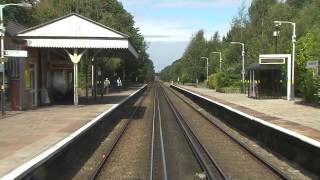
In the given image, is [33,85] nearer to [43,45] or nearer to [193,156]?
[43,45]

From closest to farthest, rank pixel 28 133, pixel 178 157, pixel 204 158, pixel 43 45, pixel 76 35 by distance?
pixel 204 158 → pixel 178 157 → pixel 28 133 → pixel 43 45 → pixel 76 35

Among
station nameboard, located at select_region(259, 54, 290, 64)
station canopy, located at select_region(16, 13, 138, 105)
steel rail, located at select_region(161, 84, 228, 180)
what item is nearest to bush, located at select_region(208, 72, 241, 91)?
station nameboard, located at select_region(259, 54, 290, 64)

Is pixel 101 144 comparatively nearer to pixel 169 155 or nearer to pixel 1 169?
pixel 169 155

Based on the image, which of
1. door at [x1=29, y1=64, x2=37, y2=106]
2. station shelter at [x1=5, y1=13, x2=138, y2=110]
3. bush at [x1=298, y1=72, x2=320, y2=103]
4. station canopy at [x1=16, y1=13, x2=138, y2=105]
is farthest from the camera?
bush at [x1=298, y1=72, x2=320, y2=103]

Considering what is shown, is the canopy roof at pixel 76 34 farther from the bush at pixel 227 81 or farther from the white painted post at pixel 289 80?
the bush at pixel 227 81

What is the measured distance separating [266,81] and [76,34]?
2056 centimetres

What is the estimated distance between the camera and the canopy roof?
30781 mm

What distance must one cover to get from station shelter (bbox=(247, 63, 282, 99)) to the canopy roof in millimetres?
17308

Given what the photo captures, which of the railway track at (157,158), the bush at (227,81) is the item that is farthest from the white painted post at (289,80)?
the bush at (227,81)

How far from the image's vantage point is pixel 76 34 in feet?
102

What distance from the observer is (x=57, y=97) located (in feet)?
126

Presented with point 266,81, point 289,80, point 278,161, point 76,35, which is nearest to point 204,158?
point 278,161

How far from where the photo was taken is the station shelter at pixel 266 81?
45969mm

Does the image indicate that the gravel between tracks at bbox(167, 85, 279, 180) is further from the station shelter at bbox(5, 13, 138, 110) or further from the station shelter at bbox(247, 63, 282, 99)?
the station shelter at bbox(247, 63, 282, 99)
